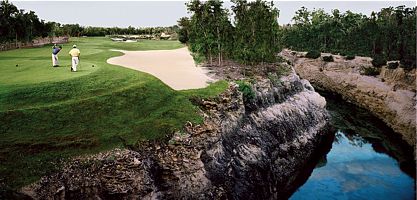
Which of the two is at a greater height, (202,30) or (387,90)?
(202,30)

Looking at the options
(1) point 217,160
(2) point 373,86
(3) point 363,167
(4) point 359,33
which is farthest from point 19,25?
(4) point 359,33

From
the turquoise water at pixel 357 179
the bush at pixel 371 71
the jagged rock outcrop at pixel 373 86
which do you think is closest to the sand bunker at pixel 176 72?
the turquoise water at pixel 357 179

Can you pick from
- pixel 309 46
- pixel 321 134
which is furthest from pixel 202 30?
pixel 309 46

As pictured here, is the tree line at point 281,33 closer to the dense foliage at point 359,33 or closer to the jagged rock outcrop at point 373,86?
the dense foliage at point 359,33

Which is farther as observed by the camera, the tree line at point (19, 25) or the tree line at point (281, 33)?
the tree line at point (19, 25)

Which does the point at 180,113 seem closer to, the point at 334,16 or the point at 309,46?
the point at 309,46

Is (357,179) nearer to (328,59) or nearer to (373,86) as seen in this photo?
(373,86)

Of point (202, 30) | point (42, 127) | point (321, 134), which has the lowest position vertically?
point (321, 134)
